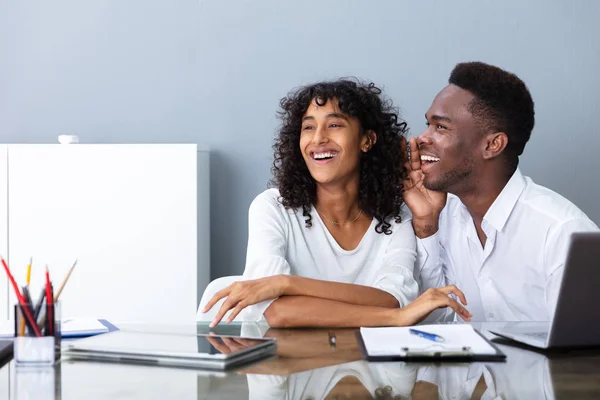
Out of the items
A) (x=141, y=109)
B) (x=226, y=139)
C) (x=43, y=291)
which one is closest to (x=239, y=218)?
(x=226, y=139)

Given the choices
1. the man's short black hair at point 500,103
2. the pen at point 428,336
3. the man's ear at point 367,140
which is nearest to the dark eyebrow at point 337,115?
the man's ear at point 367,140

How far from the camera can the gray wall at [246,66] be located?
11.7 ft

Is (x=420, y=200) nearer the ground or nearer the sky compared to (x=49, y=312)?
nearer the sky

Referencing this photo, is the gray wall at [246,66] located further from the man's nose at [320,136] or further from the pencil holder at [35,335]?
the pencil holder at [35,335]

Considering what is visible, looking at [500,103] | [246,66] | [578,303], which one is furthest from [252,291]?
[246,66]

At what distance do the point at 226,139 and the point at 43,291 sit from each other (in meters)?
2.45

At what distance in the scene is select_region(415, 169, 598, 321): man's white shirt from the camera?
2.27 meters

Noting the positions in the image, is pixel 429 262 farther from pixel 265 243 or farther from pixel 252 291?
pixel 252 291

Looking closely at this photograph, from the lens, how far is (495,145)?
2.55 metres

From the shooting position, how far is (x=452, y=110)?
2549 mm

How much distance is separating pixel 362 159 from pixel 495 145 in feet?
1.56

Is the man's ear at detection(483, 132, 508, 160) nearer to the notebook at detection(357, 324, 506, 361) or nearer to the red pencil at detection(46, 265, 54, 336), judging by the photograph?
the notebook at detection(357, 324, 506, 361)

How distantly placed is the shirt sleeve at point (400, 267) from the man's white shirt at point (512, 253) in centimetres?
8

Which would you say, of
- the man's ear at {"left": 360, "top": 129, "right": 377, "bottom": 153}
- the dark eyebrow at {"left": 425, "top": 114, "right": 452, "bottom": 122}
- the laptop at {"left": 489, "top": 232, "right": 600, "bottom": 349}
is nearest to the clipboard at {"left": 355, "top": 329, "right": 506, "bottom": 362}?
the laptop at {"left": 489, "top": 232, "right": 600, "bottom": 349}
